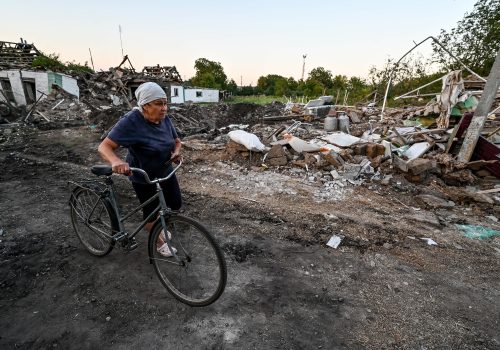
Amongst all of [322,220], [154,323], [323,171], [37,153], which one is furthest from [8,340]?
[37,153]

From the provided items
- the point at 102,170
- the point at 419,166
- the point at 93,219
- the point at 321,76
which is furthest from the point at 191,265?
the point at 321,76

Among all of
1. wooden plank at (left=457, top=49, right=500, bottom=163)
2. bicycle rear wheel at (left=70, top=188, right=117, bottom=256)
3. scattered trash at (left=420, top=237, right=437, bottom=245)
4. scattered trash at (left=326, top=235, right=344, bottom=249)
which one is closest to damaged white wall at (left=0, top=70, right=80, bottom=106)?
bicycle rear wheel at (left=70, top=188, right=117, bottom=256)

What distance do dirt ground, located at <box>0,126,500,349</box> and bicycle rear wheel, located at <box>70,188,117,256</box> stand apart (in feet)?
0.55

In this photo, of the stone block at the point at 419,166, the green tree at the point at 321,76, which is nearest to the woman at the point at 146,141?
the stone block at the point at 419,166

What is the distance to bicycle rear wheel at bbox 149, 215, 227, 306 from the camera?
7.61 ft

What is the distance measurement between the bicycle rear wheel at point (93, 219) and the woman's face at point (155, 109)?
1070mm

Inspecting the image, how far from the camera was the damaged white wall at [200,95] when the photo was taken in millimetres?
34156

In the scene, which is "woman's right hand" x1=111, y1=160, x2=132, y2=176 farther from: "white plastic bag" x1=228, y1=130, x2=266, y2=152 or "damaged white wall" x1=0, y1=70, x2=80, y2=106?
"damaged white wall" x1=0, y1=70, x2=80, y2=106

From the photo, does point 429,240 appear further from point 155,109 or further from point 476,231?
point 155,109

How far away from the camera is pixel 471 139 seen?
602 centimetres

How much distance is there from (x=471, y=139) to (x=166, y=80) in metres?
28.9

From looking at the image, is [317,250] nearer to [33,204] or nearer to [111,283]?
[111,283]

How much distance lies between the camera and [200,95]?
3712 cm

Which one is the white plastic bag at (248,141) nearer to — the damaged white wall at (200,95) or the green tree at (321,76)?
the damaged white wall at (200,95)
